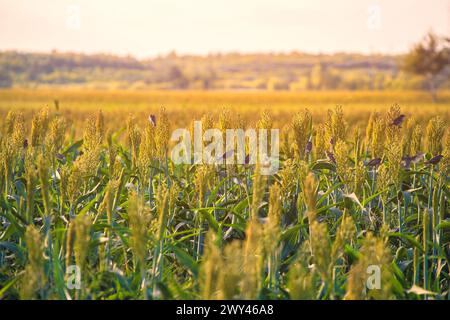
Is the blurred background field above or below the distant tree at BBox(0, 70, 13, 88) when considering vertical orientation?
below

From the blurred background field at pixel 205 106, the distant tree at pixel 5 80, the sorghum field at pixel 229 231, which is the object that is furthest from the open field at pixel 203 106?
the distant tree at pixel 5 80

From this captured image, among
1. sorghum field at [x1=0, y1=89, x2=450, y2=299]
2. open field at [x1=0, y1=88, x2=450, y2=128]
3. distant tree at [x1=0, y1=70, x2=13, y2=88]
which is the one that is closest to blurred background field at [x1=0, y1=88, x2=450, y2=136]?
open field at [x1=0, y1=88, x2=450, y2=128]

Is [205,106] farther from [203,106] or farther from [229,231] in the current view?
[229,231]

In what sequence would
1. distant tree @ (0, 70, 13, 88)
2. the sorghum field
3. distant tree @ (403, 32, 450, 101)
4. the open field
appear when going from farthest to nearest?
distant tree @ (0, 70, 13, 88) → distant tree @ (403, 32, 450, 101) → the open field → the sorghum field

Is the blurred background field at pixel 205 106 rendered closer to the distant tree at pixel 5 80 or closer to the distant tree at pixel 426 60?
the distant tree at pixel 426 60

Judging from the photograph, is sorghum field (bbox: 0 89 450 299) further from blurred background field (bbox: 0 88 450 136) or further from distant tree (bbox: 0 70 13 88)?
distant tree (bbox: 0 70 13 88)

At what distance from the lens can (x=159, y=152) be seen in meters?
3.27

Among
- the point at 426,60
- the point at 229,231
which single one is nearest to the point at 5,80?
the point at 426,60

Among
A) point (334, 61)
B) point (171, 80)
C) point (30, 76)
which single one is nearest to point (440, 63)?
point (171, 80)

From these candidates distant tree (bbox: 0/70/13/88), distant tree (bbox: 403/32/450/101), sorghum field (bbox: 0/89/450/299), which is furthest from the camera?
distant tree (bbox: 0/70/13/88)

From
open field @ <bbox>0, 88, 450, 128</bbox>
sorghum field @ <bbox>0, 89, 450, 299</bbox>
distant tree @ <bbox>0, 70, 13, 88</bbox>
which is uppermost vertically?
distant tree @ <bbox>0, 70, 13, 88</bbox>

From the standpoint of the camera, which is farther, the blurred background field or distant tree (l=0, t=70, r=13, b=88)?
distant tree (l=0, t=70, r=13, b=88)

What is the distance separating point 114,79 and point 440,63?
82835mm
